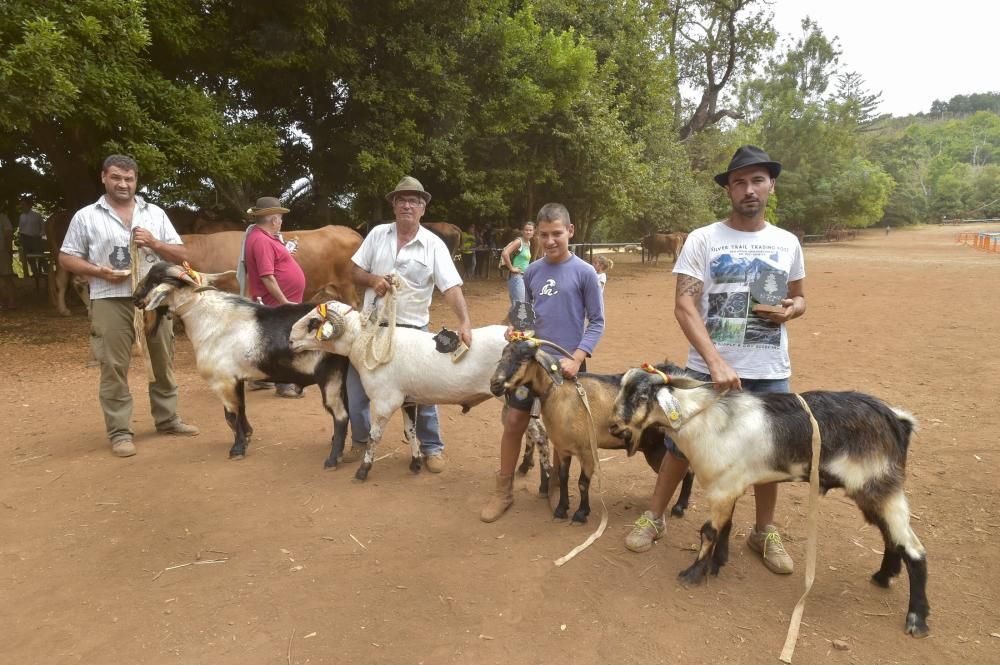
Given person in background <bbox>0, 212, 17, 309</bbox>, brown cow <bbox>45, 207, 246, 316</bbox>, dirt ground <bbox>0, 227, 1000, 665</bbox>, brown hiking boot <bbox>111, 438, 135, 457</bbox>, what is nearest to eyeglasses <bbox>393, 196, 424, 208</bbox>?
dirt ground <bbox>0, 227, 1000, 665</bbox>

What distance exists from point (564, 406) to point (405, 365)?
127 cm

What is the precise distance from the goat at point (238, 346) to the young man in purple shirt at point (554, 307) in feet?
5.01

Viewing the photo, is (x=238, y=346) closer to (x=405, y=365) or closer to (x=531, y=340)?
(x=405, y=365)

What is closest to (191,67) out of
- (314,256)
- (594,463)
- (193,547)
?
(314,256)

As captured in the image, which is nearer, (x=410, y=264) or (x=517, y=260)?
(x=410, y=264)

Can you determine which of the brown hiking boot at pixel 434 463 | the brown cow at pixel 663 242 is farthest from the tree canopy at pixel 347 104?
the brown hiking boot at pixel 434 463

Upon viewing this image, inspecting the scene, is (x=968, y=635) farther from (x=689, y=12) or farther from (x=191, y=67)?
(x=689, y=12)

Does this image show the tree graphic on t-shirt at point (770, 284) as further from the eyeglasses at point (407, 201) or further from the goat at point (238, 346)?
the goat at point (238, 346)

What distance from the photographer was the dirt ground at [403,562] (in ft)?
9.07

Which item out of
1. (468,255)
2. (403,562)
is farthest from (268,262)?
(468,255)

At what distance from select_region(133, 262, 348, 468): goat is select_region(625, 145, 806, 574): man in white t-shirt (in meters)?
2.88

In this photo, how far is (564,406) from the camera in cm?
377

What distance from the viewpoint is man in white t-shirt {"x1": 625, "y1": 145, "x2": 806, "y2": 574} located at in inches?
120

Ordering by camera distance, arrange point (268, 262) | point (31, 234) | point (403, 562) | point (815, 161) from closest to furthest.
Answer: point (403, 562) → point (268, 262) → point (31, 234) → point (815, 161)
